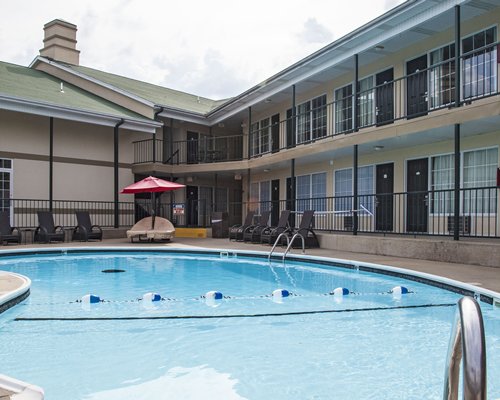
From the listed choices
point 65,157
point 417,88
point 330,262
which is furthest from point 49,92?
point 417,88

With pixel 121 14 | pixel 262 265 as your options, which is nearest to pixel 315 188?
pixel 262 265

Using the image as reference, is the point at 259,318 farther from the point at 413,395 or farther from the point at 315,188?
the point at 315,188

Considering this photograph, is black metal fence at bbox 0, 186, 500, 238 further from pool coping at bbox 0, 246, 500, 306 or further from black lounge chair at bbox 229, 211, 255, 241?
pool coping at bbox 0, 246, 500, 306

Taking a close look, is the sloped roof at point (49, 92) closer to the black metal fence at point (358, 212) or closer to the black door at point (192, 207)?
the black metal fence at point (358, 212)

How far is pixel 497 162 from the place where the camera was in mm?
11438

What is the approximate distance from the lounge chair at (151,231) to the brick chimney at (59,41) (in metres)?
10.8

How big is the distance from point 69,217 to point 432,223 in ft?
44.1

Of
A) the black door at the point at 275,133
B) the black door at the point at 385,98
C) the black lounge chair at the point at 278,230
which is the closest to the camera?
the black door at the point at 385,98

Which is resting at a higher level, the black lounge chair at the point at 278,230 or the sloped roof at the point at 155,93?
the sloped roof at the point at 155,93

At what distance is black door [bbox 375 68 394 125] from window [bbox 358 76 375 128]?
0.24 meters

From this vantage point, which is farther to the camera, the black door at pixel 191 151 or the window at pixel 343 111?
the black door at pixel 191 151

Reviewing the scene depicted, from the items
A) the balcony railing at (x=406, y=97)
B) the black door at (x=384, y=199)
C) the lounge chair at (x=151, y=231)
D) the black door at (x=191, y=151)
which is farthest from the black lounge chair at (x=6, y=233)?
the black door at (x=384, y=199)

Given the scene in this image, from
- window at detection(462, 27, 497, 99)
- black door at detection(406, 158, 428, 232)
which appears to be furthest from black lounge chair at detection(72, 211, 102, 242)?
window at detection(462, 27, 497, 99)

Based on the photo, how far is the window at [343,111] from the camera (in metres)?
15.7
